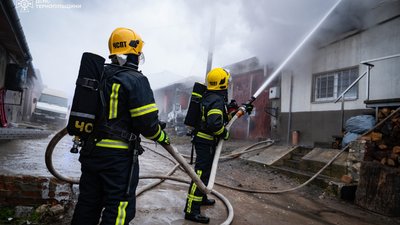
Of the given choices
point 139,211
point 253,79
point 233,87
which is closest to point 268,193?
point 139,211

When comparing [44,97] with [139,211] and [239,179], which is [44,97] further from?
[139,211]

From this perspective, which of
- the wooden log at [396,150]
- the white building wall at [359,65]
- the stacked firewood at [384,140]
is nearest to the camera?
the wooden log at [396,150]

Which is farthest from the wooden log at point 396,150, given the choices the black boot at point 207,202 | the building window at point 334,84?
the black boot at point 207,202

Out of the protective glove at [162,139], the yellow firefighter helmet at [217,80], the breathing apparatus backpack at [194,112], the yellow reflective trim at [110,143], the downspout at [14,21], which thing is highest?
the downspout at [14,21]

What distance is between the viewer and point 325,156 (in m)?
6.39

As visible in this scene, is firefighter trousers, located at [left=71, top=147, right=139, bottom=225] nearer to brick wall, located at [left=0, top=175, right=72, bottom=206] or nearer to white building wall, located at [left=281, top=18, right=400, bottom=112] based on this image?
brick wall, located at [left=0, top=175, right=72, bottom=206]

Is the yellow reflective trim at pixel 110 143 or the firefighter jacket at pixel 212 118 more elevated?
the firefighter jacket at pixel 212 118

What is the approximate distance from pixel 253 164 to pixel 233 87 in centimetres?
727

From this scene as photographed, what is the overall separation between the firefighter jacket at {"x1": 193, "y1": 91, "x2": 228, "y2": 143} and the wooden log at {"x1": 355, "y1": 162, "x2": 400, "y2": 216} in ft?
9.13

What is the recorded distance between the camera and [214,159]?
363 centimetres

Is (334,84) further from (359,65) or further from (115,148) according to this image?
(115,148)

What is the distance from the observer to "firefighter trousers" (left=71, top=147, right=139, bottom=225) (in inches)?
83.0

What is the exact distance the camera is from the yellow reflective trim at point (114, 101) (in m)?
2.21

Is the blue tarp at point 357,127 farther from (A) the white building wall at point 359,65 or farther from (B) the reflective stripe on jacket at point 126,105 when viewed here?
(B) the reflective stripe on jacket at point 126,105
